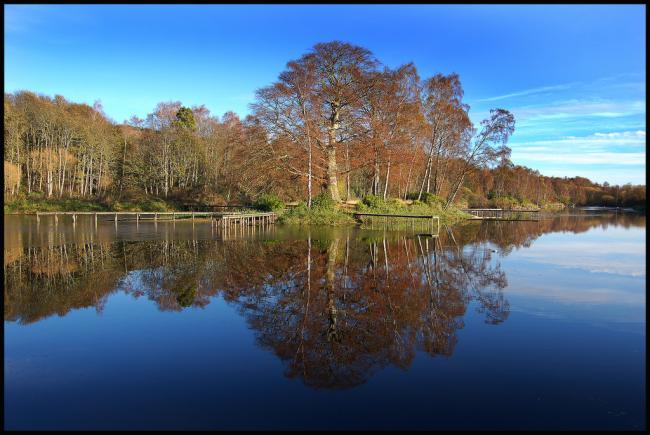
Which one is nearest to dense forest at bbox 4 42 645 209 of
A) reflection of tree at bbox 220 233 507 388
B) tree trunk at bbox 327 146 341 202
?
tree trunk at bbox 327 146 341 202

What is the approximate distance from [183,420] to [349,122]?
87.5ft

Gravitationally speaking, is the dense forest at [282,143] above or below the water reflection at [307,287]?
above

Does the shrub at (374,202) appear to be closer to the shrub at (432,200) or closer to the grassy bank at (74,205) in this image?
the shrub at (432,200)

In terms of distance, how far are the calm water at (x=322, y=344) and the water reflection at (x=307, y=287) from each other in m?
0.05

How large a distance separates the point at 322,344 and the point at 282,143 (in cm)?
2369

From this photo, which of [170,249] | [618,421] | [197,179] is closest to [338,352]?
[618,421]

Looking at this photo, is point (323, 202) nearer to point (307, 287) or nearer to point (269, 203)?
point (269, 203)

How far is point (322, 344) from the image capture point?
Result: 661 centimetres

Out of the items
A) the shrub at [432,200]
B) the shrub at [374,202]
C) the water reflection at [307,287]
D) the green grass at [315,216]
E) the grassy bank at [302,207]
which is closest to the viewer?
the water reflection at [307,287]

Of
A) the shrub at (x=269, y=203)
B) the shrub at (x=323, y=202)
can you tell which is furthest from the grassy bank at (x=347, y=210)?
the shrub at (x=269, y=203)

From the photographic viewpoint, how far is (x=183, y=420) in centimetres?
448

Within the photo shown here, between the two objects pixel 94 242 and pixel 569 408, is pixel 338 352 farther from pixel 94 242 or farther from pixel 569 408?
pixel 94 242

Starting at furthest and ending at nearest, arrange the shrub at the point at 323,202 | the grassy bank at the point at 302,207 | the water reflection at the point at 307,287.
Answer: the shrub at the point at 323,202 → the grassy bank at the point at 302,207 → the water reflection at the point at 307,287

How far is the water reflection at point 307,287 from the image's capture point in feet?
21.6
